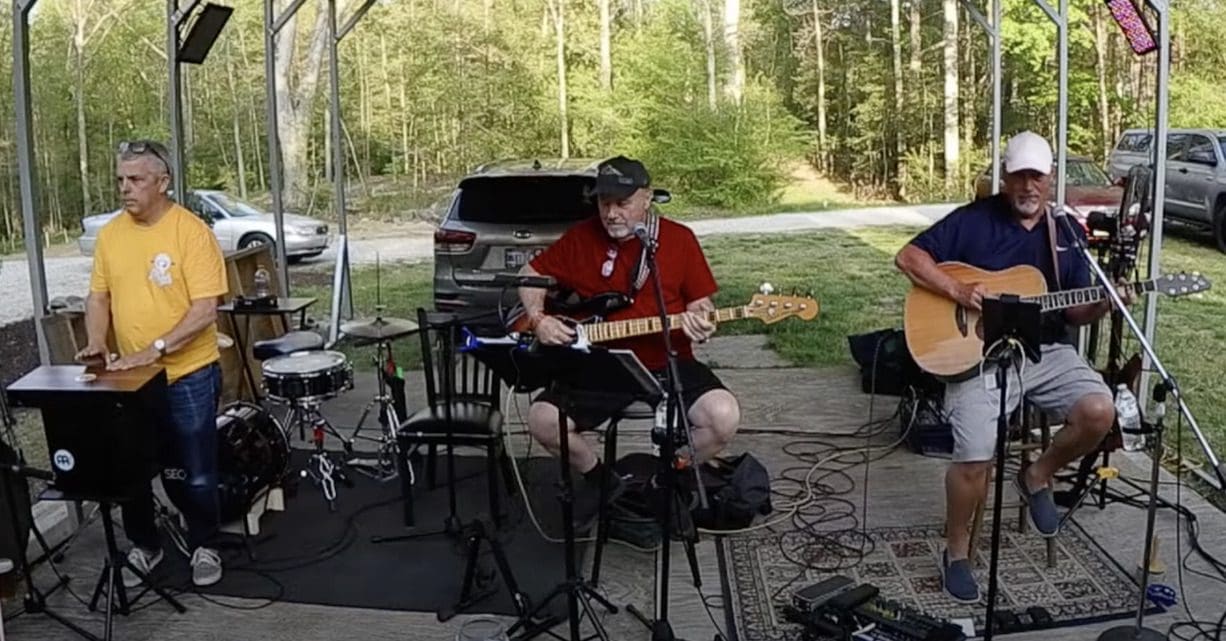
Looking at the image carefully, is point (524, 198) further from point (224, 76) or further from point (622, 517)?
point (224, 76)

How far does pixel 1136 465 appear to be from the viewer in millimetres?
4477

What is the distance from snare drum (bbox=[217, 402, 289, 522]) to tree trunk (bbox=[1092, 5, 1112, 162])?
17138 millimetres

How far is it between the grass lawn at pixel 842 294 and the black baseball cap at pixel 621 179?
2.24 meters

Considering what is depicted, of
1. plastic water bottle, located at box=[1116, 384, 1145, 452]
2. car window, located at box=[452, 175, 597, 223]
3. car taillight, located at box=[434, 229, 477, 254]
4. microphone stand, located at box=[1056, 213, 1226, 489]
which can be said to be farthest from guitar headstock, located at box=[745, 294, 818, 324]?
car taillight, located at box=[434, 229, 477, 254]

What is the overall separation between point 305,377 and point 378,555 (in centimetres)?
77

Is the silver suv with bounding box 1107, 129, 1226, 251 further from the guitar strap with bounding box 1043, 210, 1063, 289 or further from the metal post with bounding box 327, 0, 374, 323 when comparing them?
the guitar strap with bounding box 1043, 210, 1063, 289

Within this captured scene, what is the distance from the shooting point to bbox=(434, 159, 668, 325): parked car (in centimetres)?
649

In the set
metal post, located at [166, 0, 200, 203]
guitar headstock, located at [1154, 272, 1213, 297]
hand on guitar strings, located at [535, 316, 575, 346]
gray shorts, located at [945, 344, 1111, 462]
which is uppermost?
metal post, located at [166, 0, 200, 203]

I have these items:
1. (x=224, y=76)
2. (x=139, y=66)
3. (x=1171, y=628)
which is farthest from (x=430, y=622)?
(x=224, y=76)

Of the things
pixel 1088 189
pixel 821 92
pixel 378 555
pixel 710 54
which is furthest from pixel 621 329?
pixel 821 92

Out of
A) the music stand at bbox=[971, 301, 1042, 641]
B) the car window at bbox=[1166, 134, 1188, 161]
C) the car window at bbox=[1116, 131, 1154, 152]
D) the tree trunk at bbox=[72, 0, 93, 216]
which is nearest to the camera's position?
the music stand at bbox=[971, 301, 1042, 641]

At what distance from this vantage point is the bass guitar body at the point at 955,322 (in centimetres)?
343

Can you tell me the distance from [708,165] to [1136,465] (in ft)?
46.2

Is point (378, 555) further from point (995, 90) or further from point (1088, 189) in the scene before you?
point (1088, 189)
